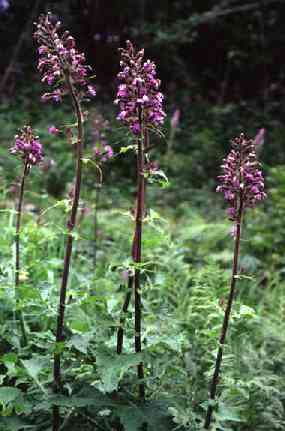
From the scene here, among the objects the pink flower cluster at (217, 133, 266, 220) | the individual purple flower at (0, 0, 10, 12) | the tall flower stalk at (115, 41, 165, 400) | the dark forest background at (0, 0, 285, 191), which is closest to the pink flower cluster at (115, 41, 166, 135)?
the tall flower stalk at (115, 41, 165, 400)

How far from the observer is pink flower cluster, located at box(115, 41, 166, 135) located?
6.83ft

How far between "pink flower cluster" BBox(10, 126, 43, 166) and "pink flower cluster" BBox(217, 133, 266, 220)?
77 centimetres

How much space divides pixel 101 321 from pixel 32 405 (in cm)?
40

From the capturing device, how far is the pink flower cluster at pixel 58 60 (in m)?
2.05

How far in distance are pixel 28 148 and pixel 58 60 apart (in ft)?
1.74

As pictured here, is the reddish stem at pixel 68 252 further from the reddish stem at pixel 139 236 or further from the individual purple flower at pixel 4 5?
the individual purple flower at pixel 4 5

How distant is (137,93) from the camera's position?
6.86ft

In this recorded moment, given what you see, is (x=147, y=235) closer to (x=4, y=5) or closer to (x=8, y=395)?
(x=8, y=395)

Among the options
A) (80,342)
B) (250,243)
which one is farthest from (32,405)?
(250,243)

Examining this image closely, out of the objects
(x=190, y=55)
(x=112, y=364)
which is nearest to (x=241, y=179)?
(x=112, y=364)

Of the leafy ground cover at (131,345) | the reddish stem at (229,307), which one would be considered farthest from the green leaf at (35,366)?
the reddish stem at (229,307)

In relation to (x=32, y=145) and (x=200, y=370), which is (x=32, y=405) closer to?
→ (x=32, y=145)

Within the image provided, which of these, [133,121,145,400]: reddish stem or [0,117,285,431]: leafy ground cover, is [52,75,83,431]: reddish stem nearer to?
[0,117,285,431]: leafy ground cover

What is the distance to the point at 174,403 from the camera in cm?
231
